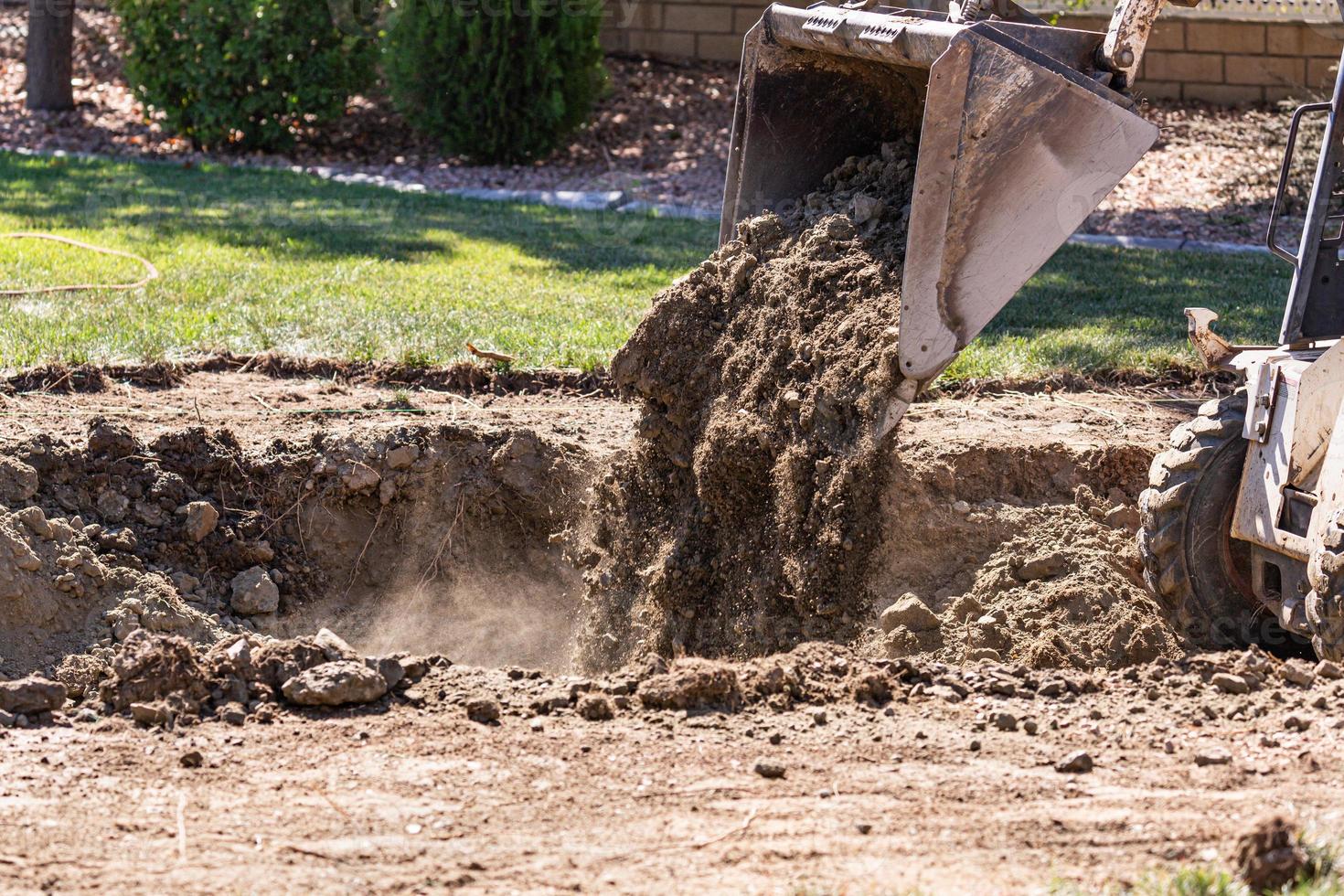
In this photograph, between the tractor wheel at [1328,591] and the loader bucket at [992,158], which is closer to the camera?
A: the tractor wheel at [1328,591]

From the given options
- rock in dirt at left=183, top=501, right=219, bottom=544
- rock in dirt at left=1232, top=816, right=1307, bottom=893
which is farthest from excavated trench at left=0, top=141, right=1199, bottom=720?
rock in dirt at left=1232, top=816, right=1307, bottom=893

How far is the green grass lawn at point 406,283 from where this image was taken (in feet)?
21.9

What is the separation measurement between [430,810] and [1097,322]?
5530mm

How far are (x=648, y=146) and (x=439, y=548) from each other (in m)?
8.73

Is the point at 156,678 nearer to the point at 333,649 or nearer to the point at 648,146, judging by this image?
the point at 333,649

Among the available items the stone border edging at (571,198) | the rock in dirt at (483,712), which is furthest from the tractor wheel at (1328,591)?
the stone border edging at (571,198)

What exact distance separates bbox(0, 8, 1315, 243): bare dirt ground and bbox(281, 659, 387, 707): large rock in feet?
27.7

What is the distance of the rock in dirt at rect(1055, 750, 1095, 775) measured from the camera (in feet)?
10.1

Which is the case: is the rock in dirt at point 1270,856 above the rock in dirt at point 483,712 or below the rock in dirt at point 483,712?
above

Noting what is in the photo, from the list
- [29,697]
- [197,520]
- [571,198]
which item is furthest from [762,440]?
[571,198]

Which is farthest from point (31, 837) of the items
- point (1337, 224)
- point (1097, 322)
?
point (1097, 322)

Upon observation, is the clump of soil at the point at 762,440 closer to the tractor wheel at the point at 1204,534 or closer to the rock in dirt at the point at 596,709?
the tractor wheel at the point at 1204,534

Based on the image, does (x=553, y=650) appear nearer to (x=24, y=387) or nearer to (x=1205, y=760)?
(x=24, y=387)

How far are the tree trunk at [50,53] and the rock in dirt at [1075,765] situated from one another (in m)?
13.9
